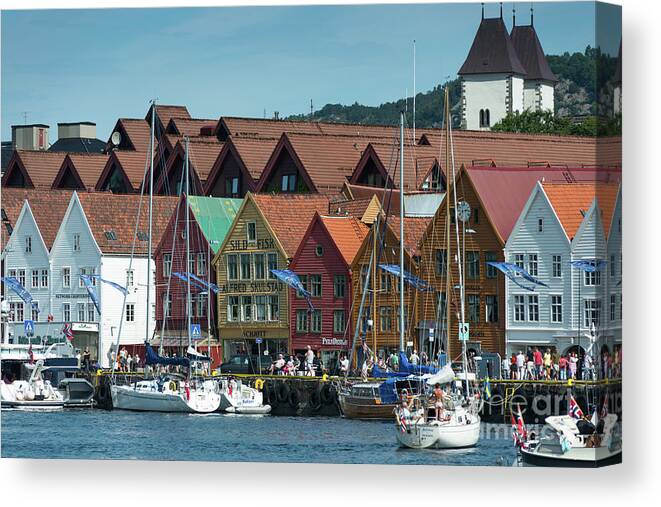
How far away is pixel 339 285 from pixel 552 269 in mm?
10634

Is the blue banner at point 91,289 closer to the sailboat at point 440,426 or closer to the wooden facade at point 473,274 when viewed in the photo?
the wooden facade at point 473,274

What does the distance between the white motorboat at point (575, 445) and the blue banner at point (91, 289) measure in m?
36.7

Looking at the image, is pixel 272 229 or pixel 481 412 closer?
pixel 481 412

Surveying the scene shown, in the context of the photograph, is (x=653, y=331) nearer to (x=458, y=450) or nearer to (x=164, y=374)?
(x=458, y=450)

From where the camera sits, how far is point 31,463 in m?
38.8

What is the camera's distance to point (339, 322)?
68.8 metres

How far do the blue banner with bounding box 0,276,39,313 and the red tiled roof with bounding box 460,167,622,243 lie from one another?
69.5 ft

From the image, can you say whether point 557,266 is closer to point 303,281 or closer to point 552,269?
point 552,269

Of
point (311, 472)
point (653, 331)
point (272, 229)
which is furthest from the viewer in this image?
point (272, 229)

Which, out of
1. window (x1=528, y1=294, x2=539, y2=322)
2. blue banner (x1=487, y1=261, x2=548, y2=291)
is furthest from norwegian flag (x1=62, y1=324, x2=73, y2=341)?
window (x1=528, y1=294, x2=539, y2=322)

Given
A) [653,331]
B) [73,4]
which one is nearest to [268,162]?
[73,4]

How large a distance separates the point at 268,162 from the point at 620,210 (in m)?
40.7

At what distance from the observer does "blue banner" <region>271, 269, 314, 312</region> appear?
230 feet

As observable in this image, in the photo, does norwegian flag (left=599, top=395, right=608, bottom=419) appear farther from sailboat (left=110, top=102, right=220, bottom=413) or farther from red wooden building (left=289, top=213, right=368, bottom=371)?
red wooden building (left=289, top=213, right=368, bottom=371)
